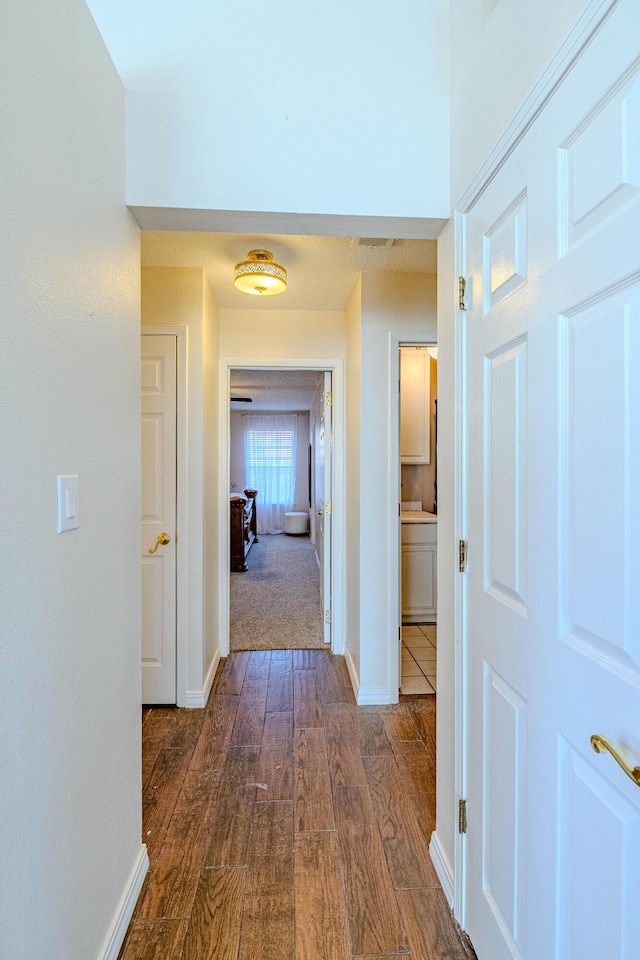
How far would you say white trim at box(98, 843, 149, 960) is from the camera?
3.85 feet

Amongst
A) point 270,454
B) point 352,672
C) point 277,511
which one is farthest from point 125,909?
point 270,454

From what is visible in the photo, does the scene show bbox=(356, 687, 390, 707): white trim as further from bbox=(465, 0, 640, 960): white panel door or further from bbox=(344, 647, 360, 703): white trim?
bbox=(465, 0, 640, 960): white panel door

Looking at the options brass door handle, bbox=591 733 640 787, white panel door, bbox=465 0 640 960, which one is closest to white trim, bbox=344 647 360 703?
white panel door, bbox=465 0 640 960

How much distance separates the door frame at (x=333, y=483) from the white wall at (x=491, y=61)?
70.7 inches

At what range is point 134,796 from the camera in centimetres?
142

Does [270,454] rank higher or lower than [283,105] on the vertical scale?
lower

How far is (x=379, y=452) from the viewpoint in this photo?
8.41ft

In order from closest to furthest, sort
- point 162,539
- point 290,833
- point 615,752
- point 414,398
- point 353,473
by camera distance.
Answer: point 615,752 → point 290,833 → point 162,539 → point 353,473 → point 414,398

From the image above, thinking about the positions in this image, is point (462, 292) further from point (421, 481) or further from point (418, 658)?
point (421, 481)

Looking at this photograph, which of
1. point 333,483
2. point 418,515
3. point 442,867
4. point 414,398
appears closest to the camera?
point 442,867

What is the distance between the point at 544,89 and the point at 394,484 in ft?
6.06

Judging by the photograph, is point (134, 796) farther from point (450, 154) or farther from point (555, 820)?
point (450, 154)

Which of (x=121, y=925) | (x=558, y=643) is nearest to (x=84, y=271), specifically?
(x=558, y=643)

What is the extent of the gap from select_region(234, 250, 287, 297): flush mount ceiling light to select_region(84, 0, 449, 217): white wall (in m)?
0.84
